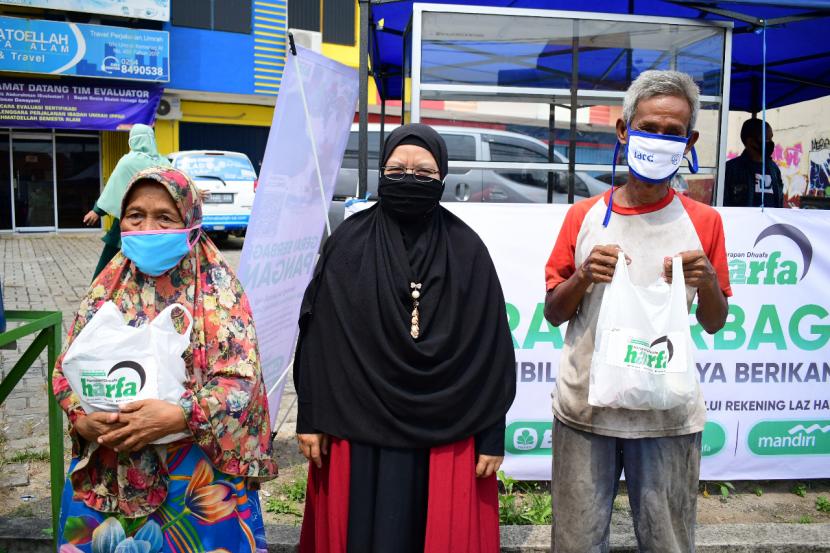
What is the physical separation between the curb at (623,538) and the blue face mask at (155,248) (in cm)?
159

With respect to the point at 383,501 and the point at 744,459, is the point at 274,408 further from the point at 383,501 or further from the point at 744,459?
the point at 744,459

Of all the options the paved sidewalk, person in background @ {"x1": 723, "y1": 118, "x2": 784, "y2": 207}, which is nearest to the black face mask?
the paved sidewalk

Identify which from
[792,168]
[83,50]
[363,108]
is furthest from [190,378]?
[83,50]

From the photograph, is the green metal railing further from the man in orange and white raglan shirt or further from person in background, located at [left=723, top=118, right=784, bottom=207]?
person in background, located at [left=723, top=118, right=784, bottom=207]

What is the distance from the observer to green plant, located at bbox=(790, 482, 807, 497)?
391 cm

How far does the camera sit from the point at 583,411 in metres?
2.21

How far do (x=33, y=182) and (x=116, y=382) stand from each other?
58.5 feet

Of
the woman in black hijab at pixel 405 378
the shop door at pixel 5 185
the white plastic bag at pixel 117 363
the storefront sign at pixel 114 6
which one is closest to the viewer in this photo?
the white plastic bag at pixel 117 363

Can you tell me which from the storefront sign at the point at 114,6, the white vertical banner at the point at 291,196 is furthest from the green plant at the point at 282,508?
the storefront sign at the point at 114,6

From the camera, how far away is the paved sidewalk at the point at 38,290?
448 centimetres

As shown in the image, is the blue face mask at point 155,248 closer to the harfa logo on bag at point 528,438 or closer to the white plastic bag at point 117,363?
the white plastic bag at point 117,363

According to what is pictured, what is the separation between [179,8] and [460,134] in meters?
14.4

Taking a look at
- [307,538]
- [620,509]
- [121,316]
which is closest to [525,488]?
[620,509]

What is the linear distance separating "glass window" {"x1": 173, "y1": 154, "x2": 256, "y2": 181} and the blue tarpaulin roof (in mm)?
5346
